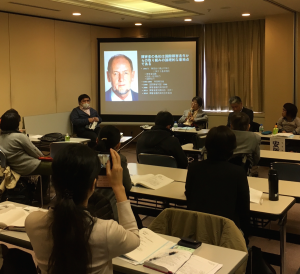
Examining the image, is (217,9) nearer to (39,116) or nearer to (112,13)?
(112,13)

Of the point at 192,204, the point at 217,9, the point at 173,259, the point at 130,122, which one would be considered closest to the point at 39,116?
the point at 130,122

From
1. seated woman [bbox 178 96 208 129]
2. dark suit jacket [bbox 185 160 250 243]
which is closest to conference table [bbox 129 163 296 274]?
dark suit jacket [bbox 185 160 250 243]

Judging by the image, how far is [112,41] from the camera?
8.37 m

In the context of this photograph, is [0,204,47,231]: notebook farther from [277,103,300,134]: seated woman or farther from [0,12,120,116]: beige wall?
[0,12,120,116]: beige wall

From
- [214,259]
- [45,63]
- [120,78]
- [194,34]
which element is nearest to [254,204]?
[214,259]

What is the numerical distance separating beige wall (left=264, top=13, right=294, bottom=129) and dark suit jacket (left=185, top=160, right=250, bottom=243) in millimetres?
5556

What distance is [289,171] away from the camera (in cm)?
366

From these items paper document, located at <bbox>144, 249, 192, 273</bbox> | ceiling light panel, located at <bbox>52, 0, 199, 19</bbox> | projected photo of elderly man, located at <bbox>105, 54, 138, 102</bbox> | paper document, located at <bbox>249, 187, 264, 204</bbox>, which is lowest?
paper document, located at <bbox>144, 249, 192, 273</bbox>

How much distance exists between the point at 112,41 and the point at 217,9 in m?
2.59

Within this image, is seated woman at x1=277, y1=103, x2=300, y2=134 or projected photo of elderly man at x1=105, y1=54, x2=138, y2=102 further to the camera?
projected photo of elderly man at x1=105, y1=54, x2=138, y2=102

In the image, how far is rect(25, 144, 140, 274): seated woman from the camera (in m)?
1.35

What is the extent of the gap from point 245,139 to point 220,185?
5.17 ft

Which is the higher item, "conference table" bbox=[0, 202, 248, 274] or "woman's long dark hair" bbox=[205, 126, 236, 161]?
"woman's long dark hair" bbox=[205, 126, 236, 161]

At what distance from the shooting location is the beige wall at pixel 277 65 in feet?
24.1
